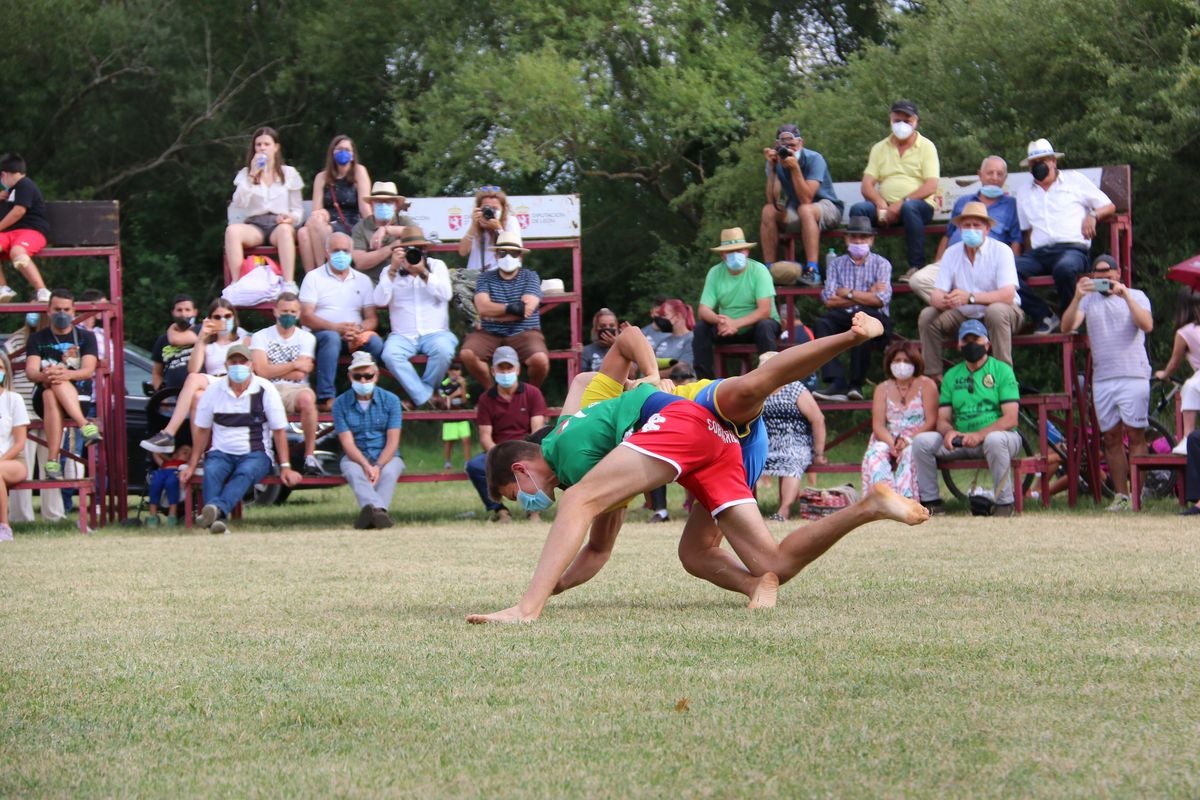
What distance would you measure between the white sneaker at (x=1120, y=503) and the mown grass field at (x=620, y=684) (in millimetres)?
4122

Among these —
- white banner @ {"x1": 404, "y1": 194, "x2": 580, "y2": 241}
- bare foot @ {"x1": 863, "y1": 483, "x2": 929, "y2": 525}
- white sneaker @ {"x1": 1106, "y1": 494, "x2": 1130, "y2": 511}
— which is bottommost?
white sneaker @ {"x1": 1106, "y1": 494, "x2": 1130, "y2": 511}

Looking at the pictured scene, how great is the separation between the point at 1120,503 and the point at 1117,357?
1262mm

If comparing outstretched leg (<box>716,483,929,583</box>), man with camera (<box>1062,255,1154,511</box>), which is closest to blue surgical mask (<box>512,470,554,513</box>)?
outstretched leg (<box>716,483,929,583</box>)

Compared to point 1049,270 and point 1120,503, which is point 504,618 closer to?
point 1120,503

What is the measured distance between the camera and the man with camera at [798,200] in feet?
51.6

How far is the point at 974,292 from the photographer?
47.2 feet

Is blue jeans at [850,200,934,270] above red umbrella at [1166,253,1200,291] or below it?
above

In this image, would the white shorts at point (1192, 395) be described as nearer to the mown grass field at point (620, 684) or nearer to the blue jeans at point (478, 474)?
the mown grass field at point (620, 684)

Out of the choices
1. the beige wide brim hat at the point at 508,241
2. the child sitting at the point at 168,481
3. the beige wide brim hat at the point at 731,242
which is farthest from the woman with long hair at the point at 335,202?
the beige wide brim hat at the point at 731,242

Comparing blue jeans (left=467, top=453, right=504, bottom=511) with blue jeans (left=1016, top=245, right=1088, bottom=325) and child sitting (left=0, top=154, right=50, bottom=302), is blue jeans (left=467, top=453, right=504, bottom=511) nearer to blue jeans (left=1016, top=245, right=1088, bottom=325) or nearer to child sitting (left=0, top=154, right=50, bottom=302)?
child sitting (left=0, top=154, right=50, bottom=302)

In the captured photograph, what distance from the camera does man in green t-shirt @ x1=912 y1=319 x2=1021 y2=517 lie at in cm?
1382

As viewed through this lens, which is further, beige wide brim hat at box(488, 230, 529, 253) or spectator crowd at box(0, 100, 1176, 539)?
beige wide brim hat at box(488, 230, 529, 253)

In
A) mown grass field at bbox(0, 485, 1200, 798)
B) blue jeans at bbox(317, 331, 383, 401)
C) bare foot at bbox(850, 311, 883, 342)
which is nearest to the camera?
mown grass field at bbox(0, 485, 1200, 798)

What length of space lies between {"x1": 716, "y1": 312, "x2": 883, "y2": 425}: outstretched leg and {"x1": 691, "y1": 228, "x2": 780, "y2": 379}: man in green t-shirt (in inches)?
303
